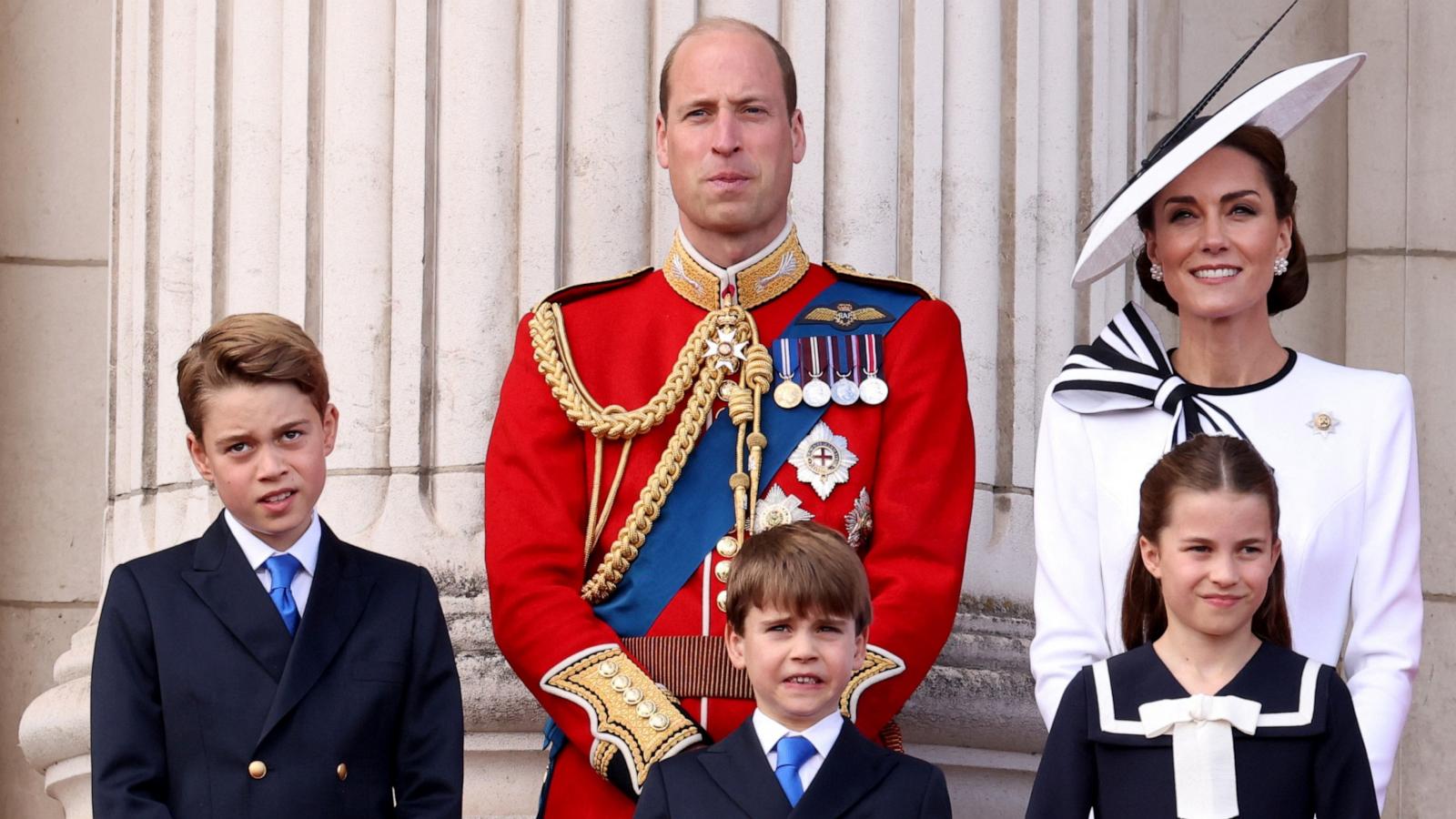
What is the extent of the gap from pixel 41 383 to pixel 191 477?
4.43ft

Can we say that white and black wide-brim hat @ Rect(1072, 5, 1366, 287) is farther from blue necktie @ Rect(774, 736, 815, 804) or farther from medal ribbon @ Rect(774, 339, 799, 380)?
blue necktie @ Rect(774, 736, 815, 804)

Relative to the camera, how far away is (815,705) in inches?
147

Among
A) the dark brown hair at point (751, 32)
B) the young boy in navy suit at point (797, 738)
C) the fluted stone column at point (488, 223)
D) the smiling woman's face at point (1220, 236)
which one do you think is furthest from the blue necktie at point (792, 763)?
the fluted stone column at point (488, 223)

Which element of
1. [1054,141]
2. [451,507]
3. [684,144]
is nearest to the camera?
[684,144]

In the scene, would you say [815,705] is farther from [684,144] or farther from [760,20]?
→ [760,20]

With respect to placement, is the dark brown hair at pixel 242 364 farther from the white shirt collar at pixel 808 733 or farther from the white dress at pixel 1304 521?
the white dress at pixel 1304 521

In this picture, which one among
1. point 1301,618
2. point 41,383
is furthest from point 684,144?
point 41,383

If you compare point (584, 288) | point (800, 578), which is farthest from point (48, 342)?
point (800, 578)

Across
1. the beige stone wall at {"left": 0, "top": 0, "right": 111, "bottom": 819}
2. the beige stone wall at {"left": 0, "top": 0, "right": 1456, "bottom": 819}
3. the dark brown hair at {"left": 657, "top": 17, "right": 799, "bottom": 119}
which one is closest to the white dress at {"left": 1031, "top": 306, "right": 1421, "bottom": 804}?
the dark brown hair at {"left": 657, "top": 17, "right": 799, "bottom": 119}

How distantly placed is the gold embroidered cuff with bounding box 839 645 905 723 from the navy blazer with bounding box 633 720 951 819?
18cm

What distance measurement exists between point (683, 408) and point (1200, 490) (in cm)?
106

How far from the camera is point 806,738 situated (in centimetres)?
373

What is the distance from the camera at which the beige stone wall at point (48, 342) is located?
659cm

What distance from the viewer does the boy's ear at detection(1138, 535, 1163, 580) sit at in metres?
3.72
